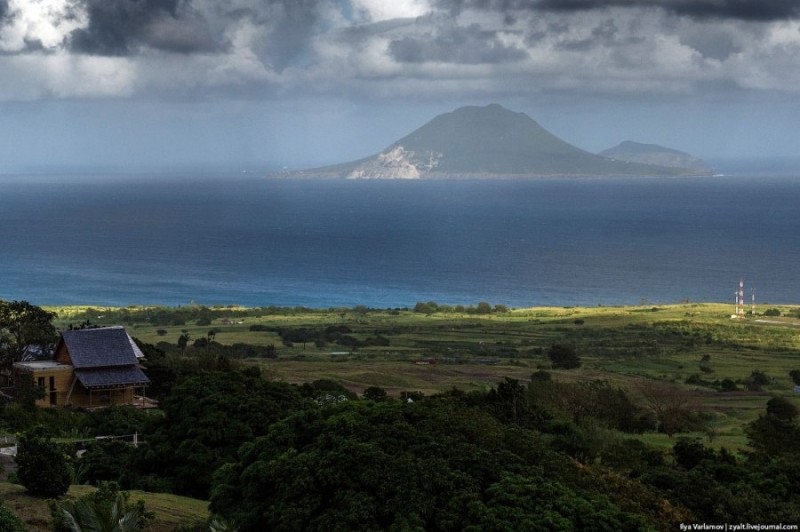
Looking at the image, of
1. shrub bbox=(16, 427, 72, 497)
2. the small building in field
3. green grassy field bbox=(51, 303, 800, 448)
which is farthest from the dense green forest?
the small building in field

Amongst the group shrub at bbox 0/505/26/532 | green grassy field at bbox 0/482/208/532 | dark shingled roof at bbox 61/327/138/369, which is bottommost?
green grassy field at bbox 0/482/208/532

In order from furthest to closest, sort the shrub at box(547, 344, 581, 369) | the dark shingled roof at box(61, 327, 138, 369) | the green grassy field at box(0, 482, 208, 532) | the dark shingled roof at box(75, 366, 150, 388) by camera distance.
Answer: the shrub at box(547, 344, 581, 369)
the dark shingled roof at box(61, 327, 138, 369)
the dark shingled roof at box(75, 366, 150, 388)
the green grassy field at box(0, 482, 208, 532)

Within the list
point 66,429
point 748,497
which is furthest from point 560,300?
point 748,497

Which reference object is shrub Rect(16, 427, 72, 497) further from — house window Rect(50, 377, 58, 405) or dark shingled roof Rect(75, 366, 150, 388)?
house window Rect(50, 377, 58, 405)

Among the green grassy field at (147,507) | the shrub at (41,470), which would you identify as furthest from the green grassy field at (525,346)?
the shrub at (41,470)

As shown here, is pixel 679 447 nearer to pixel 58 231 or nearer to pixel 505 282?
pixel 505 282

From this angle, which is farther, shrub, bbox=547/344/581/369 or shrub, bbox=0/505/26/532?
shrub, bbox=547/344/581/369

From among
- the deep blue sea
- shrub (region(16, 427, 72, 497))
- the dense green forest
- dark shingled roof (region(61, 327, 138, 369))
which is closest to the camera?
the dense green forest
